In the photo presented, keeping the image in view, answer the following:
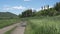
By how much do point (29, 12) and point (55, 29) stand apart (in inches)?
6304

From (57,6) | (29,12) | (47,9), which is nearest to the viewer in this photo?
(57,6)

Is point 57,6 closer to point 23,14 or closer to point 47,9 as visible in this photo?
point 47,9

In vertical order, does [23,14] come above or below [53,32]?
below

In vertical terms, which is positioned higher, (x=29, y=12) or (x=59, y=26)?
(x=59, y=26)

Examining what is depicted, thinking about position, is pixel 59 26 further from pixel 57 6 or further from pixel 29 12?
pixel 29 12

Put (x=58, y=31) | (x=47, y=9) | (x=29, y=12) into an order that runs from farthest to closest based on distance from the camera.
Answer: (x=29, y=12) < (x=47, y=9) < (x=58, y=31)

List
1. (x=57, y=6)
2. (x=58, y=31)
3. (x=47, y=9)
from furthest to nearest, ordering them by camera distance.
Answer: (x=47, y=9) → (x=57, y=6) → (x=58, y=31)

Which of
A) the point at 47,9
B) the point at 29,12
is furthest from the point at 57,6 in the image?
the point at 29,12

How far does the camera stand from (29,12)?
169500 millimetres

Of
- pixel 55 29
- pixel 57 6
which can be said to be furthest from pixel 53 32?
pixel 57 6

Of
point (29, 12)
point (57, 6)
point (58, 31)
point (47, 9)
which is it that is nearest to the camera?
point (58, 31)

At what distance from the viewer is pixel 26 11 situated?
177 meters

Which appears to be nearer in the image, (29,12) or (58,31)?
(58,31)

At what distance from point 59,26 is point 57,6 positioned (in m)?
84.5
